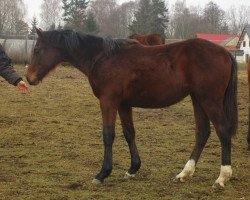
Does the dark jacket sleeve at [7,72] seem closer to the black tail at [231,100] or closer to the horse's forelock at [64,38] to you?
the horse's forelock at [64,38]

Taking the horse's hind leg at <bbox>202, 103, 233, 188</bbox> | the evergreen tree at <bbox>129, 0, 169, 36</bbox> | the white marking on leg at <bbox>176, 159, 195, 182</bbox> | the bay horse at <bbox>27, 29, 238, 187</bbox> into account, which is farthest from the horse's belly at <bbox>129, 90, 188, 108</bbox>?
the evergreen tree at <bbox>129, 0, 169, 36</bbox>

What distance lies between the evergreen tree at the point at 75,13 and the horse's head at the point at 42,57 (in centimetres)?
3258

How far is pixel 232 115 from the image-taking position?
4.93 meters

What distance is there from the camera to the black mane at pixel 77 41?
5.05 meters

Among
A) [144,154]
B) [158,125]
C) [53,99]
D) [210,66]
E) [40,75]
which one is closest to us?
[210,66]

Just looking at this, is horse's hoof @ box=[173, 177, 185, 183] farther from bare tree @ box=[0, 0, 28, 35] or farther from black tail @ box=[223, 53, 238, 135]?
bare tree @ box=[0, 0, 28, 35]

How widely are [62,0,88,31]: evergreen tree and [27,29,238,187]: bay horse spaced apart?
3266 cm

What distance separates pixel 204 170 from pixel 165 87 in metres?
1.34

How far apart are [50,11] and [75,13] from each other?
42.5m

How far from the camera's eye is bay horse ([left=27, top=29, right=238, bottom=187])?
473 centimetres

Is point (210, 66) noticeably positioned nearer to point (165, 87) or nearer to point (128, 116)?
point (165, 87)

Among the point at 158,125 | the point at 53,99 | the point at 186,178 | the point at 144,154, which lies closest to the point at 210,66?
the point at 186,178

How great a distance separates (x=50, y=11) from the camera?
267 feet

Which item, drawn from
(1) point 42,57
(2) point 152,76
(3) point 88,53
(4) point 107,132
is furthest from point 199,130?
(1) point 42,57
